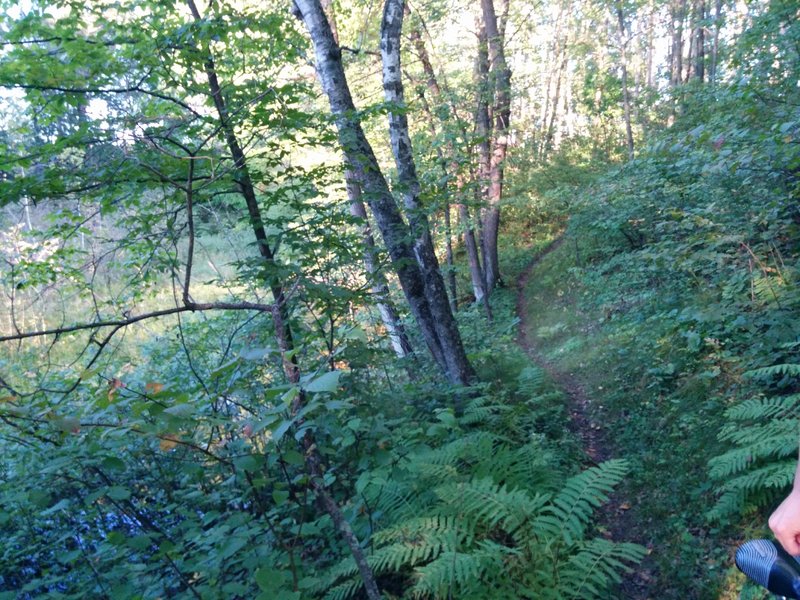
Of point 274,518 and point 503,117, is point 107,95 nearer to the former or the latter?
point 274,518

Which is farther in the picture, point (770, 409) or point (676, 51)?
point (676, 51)

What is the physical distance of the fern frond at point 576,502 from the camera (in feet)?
11.1

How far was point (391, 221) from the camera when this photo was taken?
21.1 ft

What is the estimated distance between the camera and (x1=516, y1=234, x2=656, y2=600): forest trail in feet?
12.9

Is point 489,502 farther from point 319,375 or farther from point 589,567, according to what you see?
point 319,375

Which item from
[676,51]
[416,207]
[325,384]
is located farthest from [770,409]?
[676,51]

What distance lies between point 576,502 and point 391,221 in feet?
13.0

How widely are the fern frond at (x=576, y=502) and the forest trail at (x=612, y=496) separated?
0.75 metres

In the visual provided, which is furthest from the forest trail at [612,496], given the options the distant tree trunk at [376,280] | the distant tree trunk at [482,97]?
the distant tree trunk at [482,97]

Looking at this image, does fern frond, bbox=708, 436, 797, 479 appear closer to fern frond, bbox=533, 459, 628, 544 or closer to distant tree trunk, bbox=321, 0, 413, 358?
fern frond, bbox=533, 459, 628, 544

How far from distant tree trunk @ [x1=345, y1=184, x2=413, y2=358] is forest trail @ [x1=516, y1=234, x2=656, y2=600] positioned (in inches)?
103

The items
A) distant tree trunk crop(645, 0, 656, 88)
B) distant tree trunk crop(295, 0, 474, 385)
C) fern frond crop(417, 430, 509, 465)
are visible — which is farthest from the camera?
distant tree trunk crop(645, 0, 656, 88)

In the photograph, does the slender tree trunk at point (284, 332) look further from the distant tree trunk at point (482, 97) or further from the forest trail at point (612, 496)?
the distant tree trunk at point (482, 97)

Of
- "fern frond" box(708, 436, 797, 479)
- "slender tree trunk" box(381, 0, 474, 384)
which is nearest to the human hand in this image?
"fern frond" box(708, 436, 797, 479)
